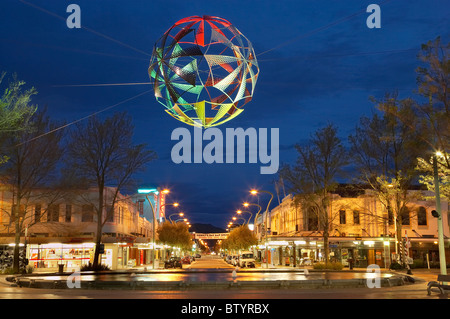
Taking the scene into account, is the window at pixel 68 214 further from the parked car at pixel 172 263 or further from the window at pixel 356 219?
the window at pixel 356 219

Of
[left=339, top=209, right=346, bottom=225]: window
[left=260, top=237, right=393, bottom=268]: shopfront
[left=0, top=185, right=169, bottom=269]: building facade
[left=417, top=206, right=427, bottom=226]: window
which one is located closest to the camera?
[left=0, top=185, right=169, bottom=269]: building facade

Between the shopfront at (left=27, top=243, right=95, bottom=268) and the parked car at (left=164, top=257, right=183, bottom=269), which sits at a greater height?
the shopfront at (left=27, top=243, right=95, bottom=268)

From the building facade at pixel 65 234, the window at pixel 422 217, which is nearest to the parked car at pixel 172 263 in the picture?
the building facade at pixel 65 234

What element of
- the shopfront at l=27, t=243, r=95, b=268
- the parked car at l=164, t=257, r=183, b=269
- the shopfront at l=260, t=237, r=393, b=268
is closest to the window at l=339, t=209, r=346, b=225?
the shopfront at l=260, t=237, r=393, b=268

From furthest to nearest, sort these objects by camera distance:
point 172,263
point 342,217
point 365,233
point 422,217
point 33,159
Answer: point 342,217, point 365,233, point 422,217, point 172,263, point 33,159

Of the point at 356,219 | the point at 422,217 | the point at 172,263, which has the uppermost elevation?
the point at 422,217

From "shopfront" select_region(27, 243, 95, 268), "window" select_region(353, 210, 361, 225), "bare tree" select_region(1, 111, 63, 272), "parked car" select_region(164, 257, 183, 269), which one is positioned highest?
"bare tree" select_region(1, 111, 63, 272)

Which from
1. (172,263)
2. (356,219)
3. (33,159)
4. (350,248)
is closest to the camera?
(33,159)

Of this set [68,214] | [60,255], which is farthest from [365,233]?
[60,255]

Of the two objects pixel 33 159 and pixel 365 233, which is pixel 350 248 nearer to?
pixel 365 233

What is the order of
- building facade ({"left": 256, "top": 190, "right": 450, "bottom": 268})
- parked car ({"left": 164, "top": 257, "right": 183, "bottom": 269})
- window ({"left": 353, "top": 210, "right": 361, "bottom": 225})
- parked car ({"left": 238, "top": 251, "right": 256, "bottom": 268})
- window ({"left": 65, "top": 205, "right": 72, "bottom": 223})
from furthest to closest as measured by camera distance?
1. window ({"left": 353, "top": 210, "right": 361, "bottom": 225})
2. building facade ({"left": 256, "top": 190, "right": 450, "bottom": 268})
3. parked car ({"left": 238, "top": 251, "right": 256, "bottom": 268})
4. parked car ({"left": 164, "top": 257, "right": 183, "bottom": 269})
5. window ({"left": 65, "top": 205, "right": 72, "bottom": 223})

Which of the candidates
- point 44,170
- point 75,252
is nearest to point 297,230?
point 75,252

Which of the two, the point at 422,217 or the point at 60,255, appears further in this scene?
the point at 422,217

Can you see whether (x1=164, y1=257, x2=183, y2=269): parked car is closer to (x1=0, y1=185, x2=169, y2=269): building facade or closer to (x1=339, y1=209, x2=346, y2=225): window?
(x1=0, y1=185, x2=169, y2=269): building facade
